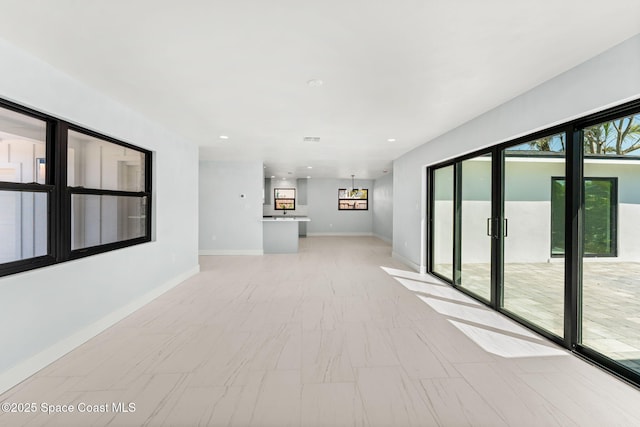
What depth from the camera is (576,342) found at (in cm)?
260

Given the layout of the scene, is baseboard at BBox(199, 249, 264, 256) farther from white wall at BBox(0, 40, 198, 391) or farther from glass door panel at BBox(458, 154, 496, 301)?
glass door panel at BBox(458, 154, 496, 301)

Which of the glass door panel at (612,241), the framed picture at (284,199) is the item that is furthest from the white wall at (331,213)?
the glass door panel at (612,241)

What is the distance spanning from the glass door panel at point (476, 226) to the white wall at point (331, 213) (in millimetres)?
7905

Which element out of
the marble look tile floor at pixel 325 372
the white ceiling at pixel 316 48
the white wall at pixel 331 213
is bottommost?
the marble look tile floor at pixel 325 372

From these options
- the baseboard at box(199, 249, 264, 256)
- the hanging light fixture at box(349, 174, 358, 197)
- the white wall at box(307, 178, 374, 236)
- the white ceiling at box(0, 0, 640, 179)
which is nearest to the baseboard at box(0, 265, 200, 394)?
the white ceiling at box(0, 0, 640, 179)

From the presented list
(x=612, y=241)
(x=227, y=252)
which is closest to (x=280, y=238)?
(x=227, y=252)

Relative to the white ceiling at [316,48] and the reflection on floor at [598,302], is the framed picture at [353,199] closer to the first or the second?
the white ceiling at [316,48]

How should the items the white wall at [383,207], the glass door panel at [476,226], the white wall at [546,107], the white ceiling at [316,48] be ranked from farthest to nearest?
the white wall at [383,207] → the glass door panel at [476,226] → the white wall at [546,107] → the white ceiling at [316,48]

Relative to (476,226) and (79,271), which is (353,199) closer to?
(476,226)

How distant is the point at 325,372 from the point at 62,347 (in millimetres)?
2209

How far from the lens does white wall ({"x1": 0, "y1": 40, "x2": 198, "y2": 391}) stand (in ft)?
7.16

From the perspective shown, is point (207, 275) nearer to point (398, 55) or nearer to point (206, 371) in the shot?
point (206, 371)

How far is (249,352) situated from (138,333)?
1238 millimetres

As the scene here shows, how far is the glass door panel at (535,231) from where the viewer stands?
2.87 metres
